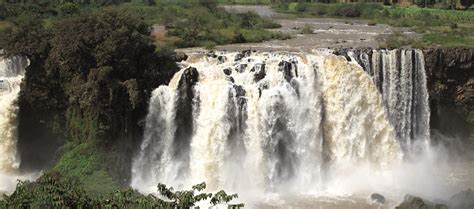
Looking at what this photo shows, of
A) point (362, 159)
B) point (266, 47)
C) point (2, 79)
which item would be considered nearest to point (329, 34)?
point (266, 47)

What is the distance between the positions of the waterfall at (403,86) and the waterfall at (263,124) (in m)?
0.74

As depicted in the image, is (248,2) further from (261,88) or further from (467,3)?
(261,88)

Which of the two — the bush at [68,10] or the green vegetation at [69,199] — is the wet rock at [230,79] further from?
the bush at [68,10]

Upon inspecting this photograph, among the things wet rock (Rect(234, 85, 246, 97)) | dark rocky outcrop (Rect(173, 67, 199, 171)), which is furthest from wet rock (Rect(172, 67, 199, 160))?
wet rock (Rect(234, 85, 246, 97))

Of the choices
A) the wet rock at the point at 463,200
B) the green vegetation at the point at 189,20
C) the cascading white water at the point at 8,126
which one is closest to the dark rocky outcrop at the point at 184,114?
the green vegetation at the point at 189,20

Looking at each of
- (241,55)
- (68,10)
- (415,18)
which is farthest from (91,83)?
(415,18)

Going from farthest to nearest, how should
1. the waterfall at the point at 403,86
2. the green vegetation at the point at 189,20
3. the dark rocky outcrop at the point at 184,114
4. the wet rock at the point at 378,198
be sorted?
1. the green vegetation at the point at 189,20
2. the waterfall at the point at 403,86
3. the dark rocky outcrop at the point at 184,114
4. the wet rock at the point at 378,198

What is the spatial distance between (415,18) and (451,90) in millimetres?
22384

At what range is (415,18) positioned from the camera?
48906 millimetres

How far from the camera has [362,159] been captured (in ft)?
83.4

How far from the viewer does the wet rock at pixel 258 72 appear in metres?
23.9

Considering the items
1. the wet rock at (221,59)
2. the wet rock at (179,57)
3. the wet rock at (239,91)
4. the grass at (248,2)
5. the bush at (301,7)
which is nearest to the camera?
the wet rock at (239,91)

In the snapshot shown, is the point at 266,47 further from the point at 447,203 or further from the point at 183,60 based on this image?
the point at 447,203

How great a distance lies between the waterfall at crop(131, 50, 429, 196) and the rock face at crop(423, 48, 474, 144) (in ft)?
11.4
